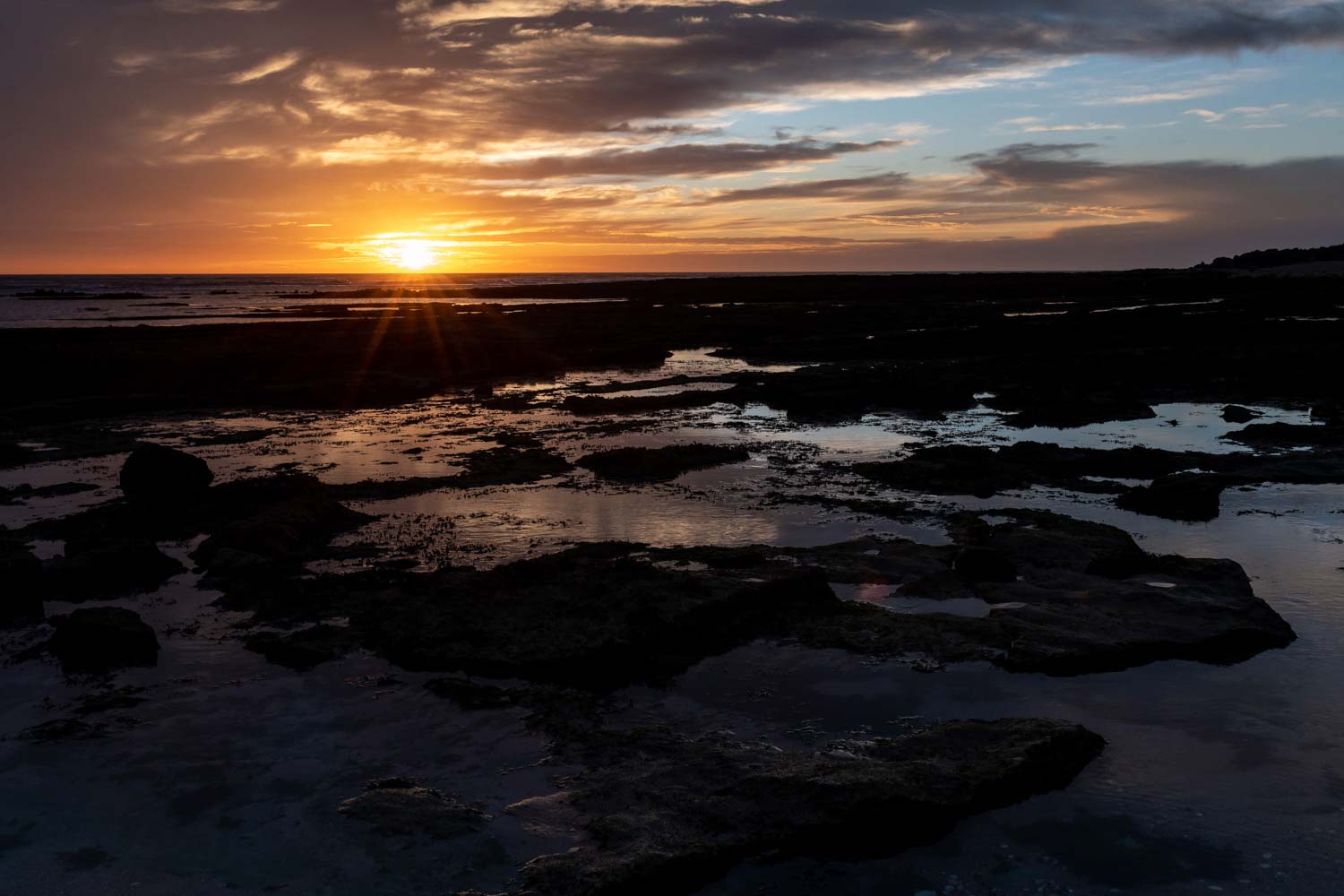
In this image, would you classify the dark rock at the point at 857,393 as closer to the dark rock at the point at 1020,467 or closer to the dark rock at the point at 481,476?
the dark rock at the point at 1020,467

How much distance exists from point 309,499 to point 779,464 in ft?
32.6

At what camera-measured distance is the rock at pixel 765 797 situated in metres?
6.55

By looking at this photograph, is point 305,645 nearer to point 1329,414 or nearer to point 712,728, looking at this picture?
point 712,728

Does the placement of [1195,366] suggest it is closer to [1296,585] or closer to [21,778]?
[1296,585]

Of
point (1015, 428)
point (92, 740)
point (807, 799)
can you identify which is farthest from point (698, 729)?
point (1015, 428)

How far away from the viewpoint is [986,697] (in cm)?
918

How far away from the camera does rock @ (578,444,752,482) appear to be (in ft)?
64.5

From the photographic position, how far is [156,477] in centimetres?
1728

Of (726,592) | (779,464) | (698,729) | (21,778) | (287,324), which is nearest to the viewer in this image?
(21,778)

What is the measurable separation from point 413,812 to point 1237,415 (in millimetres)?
26101

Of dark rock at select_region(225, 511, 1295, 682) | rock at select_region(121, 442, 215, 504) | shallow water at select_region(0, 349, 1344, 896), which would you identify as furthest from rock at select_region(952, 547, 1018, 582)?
rock at select_region(121, 442, 215, 504)

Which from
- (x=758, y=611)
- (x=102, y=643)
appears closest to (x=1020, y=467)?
(x=758, y=611)

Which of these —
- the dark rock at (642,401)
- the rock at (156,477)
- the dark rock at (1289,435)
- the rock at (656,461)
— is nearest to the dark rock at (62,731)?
the rock at (156,477)

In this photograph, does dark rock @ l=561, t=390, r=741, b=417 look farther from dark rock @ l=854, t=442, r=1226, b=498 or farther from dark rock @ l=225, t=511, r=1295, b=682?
dark rock @ l=225, t=511, r=1295, b=682
